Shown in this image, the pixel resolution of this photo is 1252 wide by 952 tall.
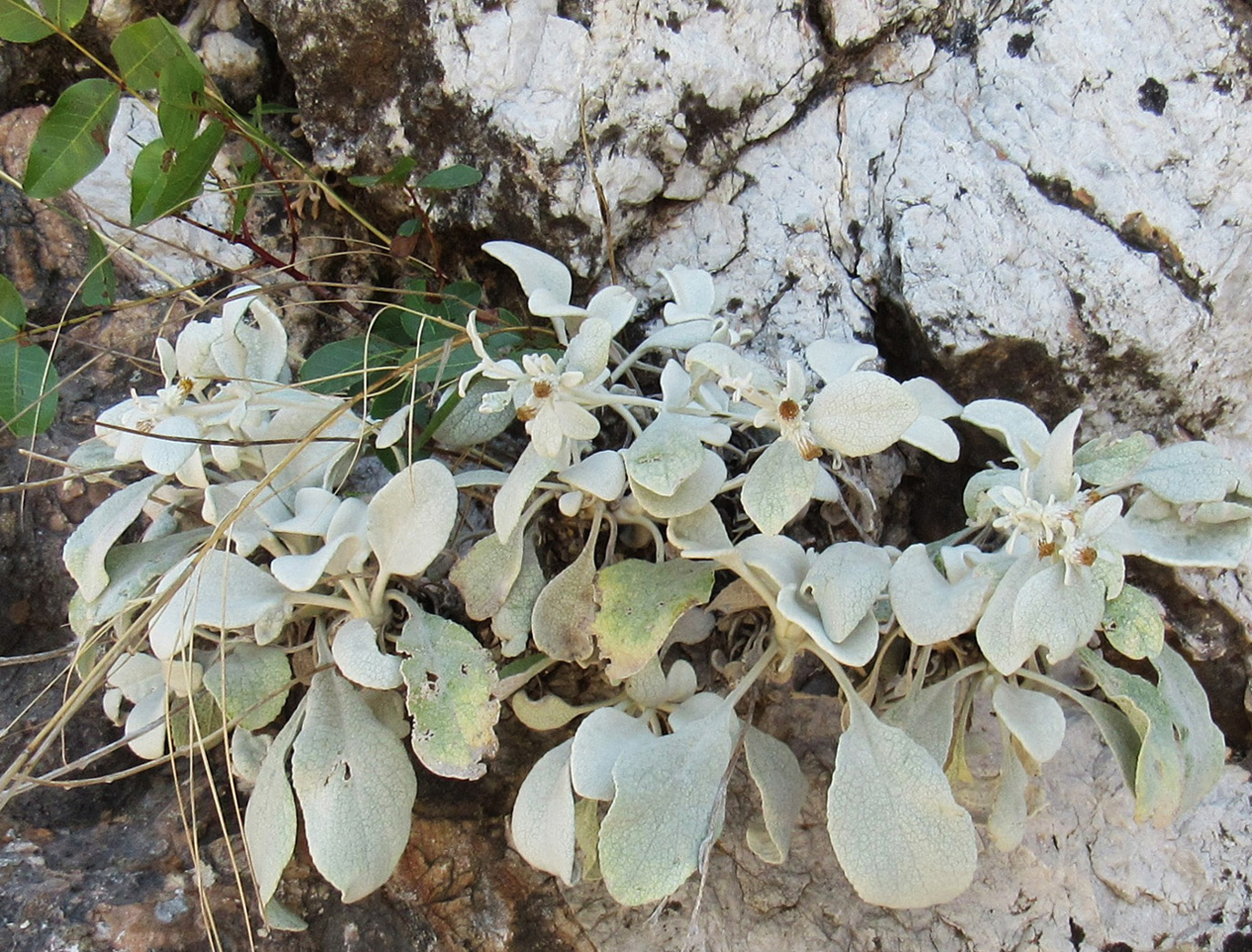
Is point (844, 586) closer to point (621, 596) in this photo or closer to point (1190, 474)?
point (621, 596)

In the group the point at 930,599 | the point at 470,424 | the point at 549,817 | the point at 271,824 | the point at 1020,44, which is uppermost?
the point at 1020,44

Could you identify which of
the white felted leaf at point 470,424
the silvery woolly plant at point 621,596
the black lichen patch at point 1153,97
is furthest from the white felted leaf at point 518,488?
the black lichen patch at point 1153,97

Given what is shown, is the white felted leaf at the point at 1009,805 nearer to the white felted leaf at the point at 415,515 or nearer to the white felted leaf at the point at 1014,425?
the white felted leaf at the point at 1014,425

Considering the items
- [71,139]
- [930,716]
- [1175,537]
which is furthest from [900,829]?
[71,139]

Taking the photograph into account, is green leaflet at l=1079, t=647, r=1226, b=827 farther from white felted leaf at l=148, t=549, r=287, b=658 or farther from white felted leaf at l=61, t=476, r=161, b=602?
white felted leaf at l=61, t=476, r=161, b=602

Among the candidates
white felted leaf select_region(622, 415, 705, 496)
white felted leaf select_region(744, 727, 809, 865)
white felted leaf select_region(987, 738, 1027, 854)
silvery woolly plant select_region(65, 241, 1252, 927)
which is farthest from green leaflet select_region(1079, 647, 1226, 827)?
white felted leaf select_region(622, 415, 705, 496)

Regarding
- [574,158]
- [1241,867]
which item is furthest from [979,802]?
[574,158]
